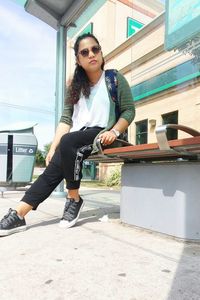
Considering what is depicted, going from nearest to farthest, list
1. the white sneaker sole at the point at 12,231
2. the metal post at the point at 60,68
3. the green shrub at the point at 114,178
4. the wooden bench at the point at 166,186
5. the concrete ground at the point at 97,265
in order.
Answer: the concrete ground at the point at 97,265
the wooden bench at the point at 166,186
the white sneaker sole at the point at 12,231
the metal post at the point at 60,68
the green shrub at the point at 114,178

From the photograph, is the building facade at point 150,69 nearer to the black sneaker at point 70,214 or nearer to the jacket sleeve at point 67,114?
the jacket sleeve at point 67,114

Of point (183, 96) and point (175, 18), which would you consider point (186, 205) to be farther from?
point (175, 18)

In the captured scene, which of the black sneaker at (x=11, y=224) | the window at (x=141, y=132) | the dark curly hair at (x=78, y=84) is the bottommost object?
the black sneaker at (x=11, y=224)

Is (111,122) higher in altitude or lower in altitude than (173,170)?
higher

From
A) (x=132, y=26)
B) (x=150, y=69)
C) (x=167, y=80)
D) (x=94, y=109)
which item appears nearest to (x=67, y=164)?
(x=94, y=109)

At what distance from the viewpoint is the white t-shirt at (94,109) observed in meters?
2.74

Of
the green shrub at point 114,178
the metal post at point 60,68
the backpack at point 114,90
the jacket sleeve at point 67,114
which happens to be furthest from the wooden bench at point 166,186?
the green shrub at point 114,178

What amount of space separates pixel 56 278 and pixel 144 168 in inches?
45.7

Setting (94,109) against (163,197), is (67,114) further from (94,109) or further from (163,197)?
(163,197)

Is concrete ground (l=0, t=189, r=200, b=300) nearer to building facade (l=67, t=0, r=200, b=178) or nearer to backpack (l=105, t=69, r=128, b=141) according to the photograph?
backpack (l=105, t=69, r=128, b=141)

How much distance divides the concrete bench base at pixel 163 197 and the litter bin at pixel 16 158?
4.67m

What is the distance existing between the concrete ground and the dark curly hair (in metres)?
0.98

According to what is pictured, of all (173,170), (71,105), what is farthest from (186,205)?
(71,105)

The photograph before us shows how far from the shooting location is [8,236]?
2.47 m
